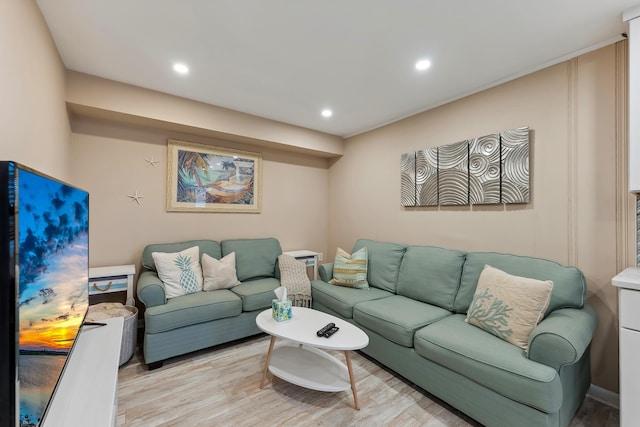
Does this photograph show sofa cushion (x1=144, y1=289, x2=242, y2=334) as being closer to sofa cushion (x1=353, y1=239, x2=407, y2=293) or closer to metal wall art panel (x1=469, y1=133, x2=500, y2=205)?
sofa cushion (x1=353, y1=239, x2=407, y2=293)

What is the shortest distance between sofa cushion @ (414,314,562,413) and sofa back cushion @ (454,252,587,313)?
1.14 ft

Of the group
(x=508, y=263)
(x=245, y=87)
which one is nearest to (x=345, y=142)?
(x=245, y=87)

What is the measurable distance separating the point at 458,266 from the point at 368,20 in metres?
2.03

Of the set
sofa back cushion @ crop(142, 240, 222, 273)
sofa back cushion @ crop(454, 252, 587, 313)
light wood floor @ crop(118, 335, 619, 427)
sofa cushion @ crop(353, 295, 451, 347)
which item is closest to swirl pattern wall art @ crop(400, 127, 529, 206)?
sofa back cushion @ crop(454, 252, 587, 313)

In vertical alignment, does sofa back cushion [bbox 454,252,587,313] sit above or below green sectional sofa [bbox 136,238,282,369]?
above

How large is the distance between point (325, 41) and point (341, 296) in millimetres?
2150

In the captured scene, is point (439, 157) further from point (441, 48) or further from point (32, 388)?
point (32, 388)

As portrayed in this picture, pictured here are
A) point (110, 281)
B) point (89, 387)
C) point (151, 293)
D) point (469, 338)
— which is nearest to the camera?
point (89, 387)

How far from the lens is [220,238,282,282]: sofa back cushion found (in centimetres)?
321

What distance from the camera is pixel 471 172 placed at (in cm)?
260

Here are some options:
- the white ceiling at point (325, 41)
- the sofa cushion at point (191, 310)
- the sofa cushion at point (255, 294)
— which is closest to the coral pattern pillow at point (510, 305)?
the white ceiling at point (325, 41)

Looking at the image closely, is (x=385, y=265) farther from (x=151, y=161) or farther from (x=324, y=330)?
(x=151, y=161)

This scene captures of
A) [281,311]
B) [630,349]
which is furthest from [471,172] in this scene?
[281,311]

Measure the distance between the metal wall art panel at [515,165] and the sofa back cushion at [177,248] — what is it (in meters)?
2.94
